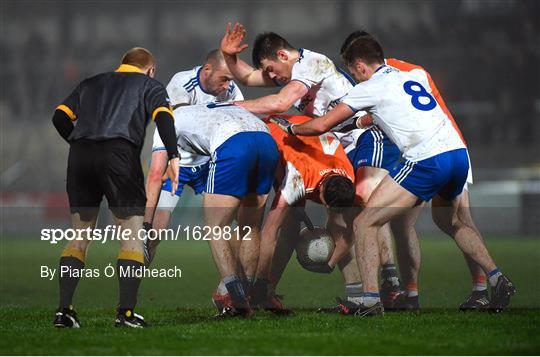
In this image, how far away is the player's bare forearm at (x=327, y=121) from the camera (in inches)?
285

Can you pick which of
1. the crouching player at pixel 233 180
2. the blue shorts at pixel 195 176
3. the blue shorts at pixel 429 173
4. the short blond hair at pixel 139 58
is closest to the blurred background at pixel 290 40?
the blue shorts at pixel 195 176

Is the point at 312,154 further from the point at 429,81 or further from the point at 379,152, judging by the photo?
the point at 429,81

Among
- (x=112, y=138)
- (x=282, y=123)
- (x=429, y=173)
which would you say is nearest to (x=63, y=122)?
(x=112, y=138)

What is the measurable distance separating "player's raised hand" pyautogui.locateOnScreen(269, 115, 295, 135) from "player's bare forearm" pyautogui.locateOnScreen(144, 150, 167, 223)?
1.14 metres

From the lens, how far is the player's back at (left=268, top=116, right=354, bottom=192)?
7.70 m

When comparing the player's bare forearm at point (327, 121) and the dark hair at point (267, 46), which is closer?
the player's bare forearm at point (327, 121)

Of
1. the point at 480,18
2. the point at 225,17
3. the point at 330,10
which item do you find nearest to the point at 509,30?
the point at 480,18

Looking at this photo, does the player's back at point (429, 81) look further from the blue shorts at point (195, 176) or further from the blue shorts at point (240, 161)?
the blue shorts at point (195, 176)

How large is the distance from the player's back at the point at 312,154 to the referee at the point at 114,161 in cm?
144

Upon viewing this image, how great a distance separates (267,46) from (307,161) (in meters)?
1.17

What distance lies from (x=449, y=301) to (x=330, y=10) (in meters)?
18.1

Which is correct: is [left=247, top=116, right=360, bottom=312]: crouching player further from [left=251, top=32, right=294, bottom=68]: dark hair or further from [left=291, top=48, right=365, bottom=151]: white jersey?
[left=251, top=32, right=294, bottom=68]: dark hair

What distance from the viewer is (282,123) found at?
7.77 metres

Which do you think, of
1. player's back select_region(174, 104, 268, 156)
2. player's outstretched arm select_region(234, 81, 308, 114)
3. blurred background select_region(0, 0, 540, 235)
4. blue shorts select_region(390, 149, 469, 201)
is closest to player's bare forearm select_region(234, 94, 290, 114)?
player's outstretched arm select_region(234, 81, 308, 114)
